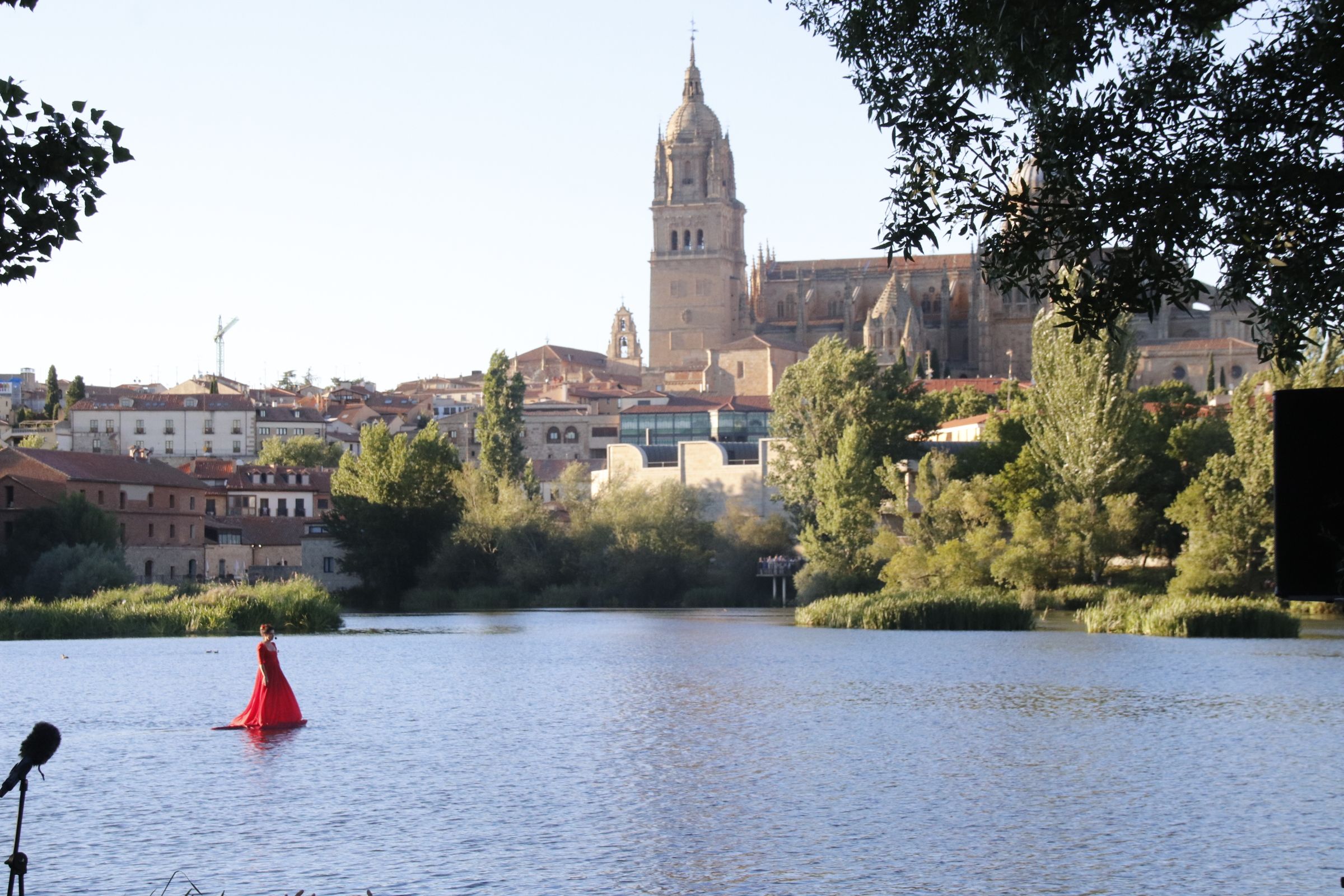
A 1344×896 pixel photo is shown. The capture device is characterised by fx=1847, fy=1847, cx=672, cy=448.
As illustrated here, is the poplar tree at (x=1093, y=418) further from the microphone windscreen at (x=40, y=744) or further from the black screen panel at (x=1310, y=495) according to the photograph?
the microphone windscreen at (x=40, y=744)

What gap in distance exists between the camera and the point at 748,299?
508 feet

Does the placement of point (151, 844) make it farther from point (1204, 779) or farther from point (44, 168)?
point (1204, 779)

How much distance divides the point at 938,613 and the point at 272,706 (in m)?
24.4

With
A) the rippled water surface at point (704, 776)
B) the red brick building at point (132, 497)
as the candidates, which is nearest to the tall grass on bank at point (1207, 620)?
the rippled water surface at point (704, 776)

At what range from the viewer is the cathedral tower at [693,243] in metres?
152

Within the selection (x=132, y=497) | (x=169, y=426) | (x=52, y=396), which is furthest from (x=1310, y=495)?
(x=52, y=396)

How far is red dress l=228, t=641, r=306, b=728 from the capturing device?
22609mm

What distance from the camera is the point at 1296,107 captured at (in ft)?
33.0

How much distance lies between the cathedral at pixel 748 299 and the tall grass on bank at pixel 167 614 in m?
95.4

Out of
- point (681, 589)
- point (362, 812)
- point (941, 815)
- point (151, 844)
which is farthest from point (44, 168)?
point (681, 589)

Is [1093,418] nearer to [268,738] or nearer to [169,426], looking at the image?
[268,738]

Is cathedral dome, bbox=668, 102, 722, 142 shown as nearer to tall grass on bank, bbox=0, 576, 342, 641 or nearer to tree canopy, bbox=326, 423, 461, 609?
tree canopy, bbox=326, 423, 461, 609

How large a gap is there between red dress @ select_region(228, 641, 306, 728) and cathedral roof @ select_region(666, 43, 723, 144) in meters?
Answer: 134

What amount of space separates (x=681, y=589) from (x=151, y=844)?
5037cm
